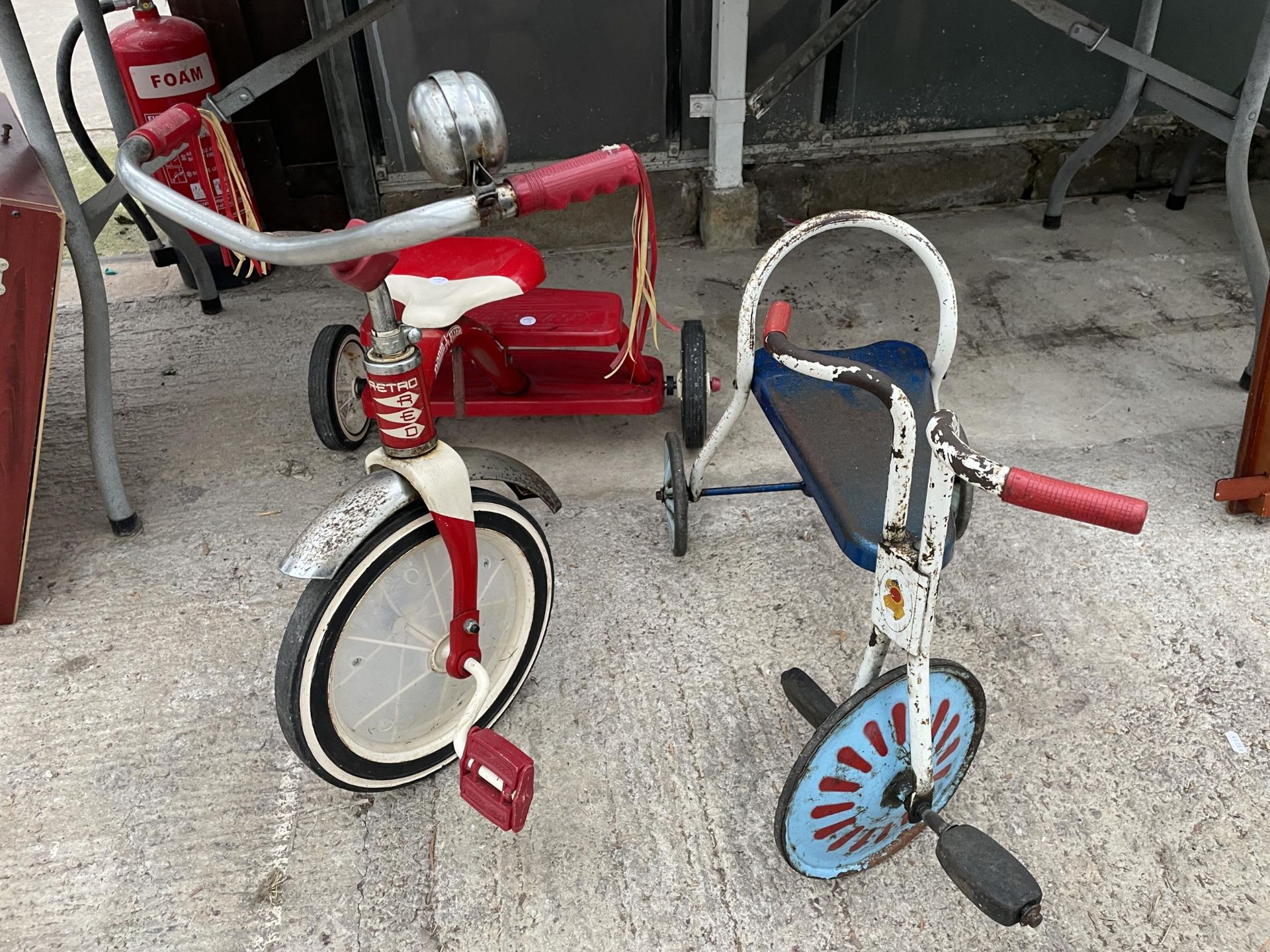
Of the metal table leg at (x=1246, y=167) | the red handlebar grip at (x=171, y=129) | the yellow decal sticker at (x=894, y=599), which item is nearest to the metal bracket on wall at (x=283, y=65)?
the red handlebar grip at (x=171, y=129)

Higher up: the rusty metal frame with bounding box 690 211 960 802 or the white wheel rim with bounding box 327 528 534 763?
the rusty metal frame with bounding box 690 211 960 802

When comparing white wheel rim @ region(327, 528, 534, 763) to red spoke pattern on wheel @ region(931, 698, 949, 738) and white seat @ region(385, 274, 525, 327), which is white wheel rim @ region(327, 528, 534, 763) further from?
red spoke pattern on wheel @ region(931, 698, 949, 738)

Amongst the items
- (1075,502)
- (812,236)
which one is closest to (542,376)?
(812,236)

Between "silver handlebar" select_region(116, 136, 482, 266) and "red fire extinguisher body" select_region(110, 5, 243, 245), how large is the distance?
1.88 meters

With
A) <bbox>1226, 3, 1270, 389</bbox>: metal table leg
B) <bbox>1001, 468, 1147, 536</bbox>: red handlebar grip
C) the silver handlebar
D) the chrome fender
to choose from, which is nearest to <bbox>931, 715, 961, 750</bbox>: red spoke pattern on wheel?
<bbox>1001, 468, 1147, 536</bbox>: red handlebar grip

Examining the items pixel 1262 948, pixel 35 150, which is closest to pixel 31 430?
pixel 35 150

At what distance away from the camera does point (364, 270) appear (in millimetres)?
1208

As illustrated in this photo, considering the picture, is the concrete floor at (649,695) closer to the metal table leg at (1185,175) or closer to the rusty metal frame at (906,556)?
the rusty metal frame at (906,556)

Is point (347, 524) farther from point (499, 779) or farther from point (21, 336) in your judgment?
point (21, 336)

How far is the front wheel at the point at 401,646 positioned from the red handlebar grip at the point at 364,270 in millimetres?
374

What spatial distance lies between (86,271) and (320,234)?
1250 mm

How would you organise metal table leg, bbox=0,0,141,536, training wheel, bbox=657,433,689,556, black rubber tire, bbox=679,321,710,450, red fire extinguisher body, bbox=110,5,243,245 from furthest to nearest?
red fire extinguisher body, bbox=110,5,243,245 < black rubber tire, bbox=679,321,710,450 < training wheel, bbox=657,433,689,556 < metal table leg, bbox=0,0,141,536

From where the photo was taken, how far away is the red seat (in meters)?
2.37

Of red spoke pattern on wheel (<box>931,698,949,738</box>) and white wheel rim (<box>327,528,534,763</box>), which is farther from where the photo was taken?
white wheel rim (<box>327,528,534,763</box>)
